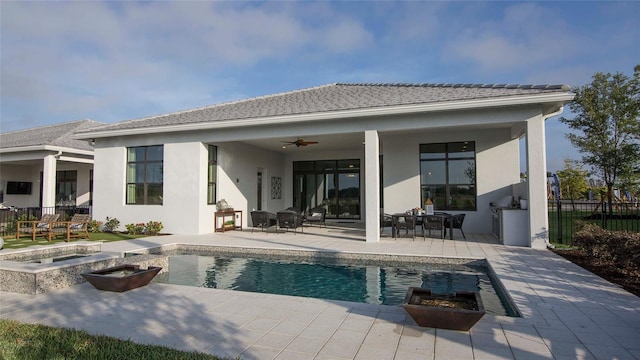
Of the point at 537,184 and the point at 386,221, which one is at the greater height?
the point at 537,184

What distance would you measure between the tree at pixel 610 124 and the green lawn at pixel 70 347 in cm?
1935

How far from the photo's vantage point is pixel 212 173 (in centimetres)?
1249

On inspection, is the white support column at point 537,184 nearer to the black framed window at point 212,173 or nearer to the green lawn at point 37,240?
the black framed window at point 212,173

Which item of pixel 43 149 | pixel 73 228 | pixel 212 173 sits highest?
pixel 43 149

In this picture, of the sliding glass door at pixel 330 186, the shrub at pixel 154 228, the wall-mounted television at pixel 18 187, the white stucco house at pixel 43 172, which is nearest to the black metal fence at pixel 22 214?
the white stucco house at pixel 43 172

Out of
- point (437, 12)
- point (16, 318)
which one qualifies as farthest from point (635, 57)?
point (16, 318)

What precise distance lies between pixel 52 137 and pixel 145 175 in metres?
6.23

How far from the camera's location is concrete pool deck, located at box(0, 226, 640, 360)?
302 centimetres

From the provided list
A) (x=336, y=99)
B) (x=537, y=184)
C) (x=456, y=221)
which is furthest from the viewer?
(x=336, y=99)

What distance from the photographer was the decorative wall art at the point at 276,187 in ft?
53.4

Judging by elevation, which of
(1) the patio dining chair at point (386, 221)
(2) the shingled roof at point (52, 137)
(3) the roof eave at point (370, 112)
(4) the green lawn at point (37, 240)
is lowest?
(4) the green lawn at point (37, 240)

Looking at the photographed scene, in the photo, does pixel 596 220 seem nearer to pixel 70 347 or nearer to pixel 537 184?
pixel 537 184

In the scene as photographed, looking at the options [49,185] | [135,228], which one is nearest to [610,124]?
[135,228]

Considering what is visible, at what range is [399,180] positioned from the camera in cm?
1229
